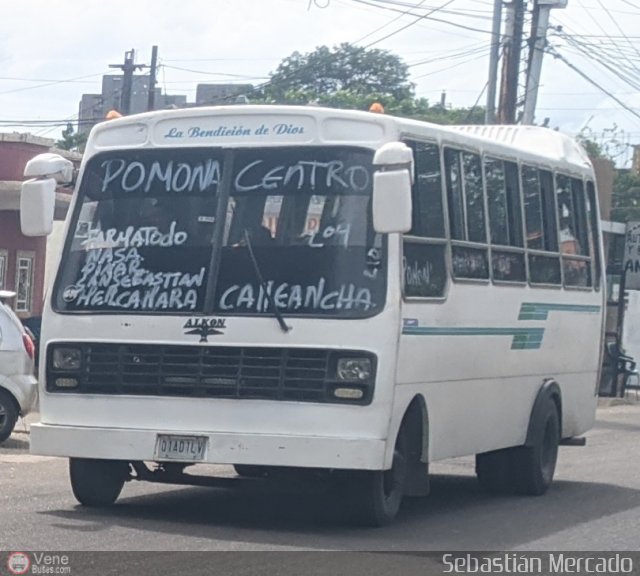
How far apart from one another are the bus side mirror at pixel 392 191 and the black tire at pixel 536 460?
3.99 m

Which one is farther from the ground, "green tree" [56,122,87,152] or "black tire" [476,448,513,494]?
"green tree" [56,122,87,152]

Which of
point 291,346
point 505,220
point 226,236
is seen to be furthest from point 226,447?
point 505,220

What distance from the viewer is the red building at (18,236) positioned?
26938mm

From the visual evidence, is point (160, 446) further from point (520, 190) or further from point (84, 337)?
point (520, 190)

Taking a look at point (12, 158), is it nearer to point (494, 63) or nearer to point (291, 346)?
point (494, 63)

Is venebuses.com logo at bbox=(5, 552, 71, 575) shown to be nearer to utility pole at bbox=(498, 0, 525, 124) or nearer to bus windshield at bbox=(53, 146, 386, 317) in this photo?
bus windshield at bbox=(53, 146, 386, 317)

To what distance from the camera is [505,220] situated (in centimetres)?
1198

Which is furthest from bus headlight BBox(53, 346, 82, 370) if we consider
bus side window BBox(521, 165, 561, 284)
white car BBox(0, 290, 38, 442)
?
white car BBox(0, 290, 38, 442)

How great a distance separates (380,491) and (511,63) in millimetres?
17083

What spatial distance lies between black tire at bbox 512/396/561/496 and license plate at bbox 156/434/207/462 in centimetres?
392

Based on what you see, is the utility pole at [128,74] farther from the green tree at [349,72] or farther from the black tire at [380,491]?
the black tire at [380,491]

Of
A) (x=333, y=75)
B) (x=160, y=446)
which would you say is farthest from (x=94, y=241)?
(x=333, y=75)

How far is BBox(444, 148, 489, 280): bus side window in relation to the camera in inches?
428

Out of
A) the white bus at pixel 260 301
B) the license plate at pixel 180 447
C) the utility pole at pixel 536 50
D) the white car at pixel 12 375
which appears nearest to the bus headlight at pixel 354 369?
the white bus at pixel 260 301
